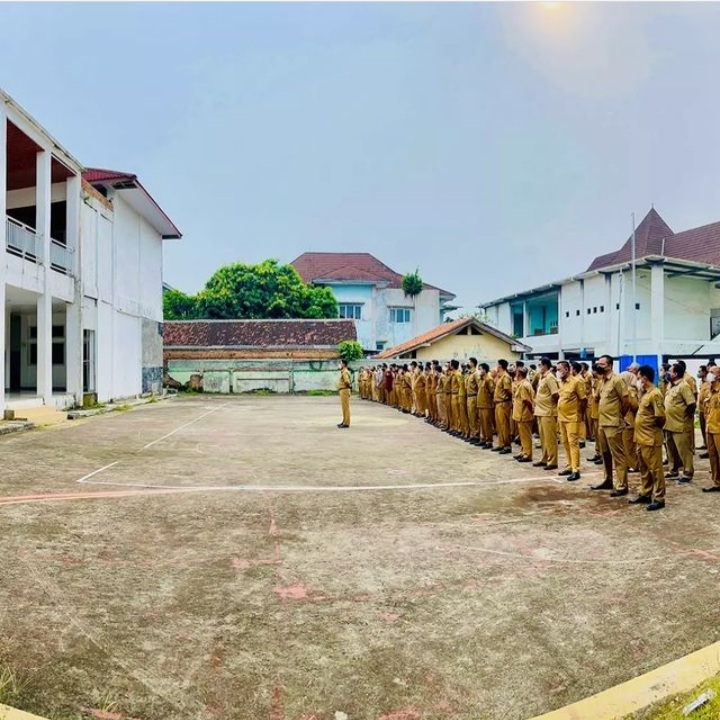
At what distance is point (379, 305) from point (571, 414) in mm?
37105

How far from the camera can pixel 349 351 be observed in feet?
113

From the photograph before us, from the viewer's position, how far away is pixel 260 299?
41.2 metres

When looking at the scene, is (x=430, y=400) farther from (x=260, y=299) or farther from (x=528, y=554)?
(x=260, y=299)

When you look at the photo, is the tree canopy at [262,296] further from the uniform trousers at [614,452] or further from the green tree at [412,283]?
the uniform trousers at [614,452]

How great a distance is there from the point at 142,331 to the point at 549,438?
67.9ft

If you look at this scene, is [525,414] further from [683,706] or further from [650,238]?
[650,238]

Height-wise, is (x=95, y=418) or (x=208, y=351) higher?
(x=208, y=351)

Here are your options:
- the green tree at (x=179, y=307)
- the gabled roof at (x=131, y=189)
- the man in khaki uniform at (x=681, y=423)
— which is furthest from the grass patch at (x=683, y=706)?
the green tree at (x=179, y=307)

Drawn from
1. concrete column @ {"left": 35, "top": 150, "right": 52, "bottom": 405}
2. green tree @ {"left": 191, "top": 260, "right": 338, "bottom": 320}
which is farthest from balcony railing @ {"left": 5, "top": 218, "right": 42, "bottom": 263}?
green tree @ {"left": 191, "top": 260, "right": 338, "bottom": 320}

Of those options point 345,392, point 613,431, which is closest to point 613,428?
point 613,431

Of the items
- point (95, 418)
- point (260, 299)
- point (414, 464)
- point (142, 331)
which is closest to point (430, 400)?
point (414, 464)

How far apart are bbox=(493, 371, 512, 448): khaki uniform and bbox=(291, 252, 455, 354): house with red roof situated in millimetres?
33780

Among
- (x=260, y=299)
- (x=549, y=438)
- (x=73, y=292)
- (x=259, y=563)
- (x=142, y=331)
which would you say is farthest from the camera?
(x=260, y=299)

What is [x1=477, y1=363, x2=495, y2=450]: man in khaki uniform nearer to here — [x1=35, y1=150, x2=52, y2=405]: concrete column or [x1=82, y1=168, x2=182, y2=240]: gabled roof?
[x1=35, y1=150, x2=52, y2=405]: concrete column
